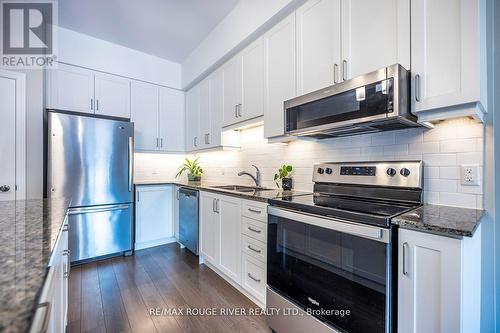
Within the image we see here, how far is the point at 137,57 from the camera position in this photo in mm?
3471

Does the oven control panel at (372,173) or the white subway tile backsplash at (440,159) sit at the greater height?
the white subway tile backsplash at (440,159)

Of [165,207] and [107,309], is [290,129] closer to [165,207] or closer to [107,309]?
[107,309]

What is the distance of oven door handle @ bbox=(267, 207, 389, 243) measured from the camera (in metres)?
1.04

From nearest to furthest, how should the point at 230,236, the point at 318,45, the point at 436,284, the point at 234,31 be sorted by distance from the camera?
the point at 436,284 → the point at 318,45 → the point at 230,236 → the point at 234,31

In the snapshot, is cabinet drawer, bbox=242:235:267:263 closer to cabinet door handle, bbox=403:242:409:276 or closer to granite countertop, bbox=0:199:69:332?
cabinet door handle, bbox=403:242:409:276

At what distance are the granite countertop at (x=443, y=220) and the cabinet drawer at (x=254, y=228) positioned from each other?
99 cm

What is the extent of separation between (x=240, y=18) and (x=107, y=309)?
2988 mm

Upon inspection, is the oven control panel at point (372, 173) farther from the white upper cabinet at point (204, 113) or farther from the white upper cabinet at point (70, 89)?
the white upper cabinet at point (70, 89)

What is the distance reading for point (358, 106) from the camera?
138 cm

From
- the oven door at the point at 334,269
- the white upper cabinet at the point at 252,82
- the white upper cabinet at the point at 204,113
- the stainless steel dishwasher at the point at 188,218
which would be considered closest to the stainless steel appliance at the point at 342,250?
the oven door at the point at 334,269

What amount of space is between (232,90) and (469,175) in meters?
2.22

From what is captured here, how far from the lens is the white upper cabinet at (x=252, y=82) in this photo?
7.43 feet

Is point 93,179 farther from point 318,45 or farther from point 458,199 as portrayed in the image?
point 458,199

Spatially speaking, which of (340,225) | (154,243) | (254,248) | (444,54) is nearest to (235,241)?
(254,248)
